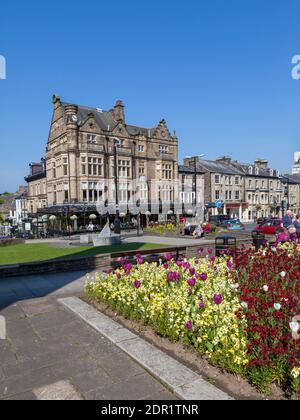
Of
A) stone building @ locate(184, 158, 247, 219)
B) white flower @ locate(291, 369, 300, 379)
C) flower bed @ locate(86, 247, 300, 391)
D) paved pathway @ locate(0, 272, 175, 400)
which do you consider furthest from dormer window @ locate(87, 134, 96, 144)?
white flower @ locate(291, 369, 300, 379)

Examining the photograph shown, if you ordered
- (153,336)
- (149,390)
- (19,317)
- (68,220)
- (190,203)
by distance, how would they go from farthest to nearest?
(190,203)
(68,220)
(19,317)
(153,336)
(149,390)

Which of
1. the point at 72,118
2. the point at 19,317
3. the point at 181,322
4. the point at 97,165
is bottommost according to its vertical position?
the point at 19,317

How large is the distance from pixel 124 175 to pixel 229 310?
41.0 meters

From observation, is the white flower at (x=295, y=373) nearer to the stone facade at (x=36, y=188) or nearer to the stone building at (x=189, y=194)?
the stone building at (x=189, y=194)

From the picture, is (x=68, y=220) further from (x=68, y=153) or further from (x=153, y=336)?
(x=153, y=336)

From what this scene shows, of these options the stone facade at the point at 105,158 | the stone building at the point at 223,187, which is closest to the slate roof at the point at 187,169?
the stone building at the point at 223,187

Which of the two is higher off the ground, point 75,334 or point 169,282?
point 169,282

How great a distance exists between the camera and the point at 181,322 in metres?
A: 4.81

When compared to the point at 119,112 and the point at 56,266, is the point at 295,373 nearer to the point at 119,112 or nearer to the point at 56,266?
the point at 56,266

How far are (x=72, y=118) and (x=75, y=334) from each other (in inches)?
1506

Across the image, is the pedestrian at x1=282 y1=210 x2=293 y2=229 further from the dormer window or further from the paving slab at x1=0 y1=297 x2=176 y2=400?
the dormer window

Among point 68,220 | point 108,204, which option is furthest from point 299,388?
point 108,204

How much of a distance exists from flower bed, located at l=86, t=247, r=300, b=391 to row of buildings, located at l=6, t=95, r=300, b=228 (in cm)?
2447

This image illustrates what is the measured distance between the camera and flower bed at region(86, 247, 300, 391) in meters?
3.53
